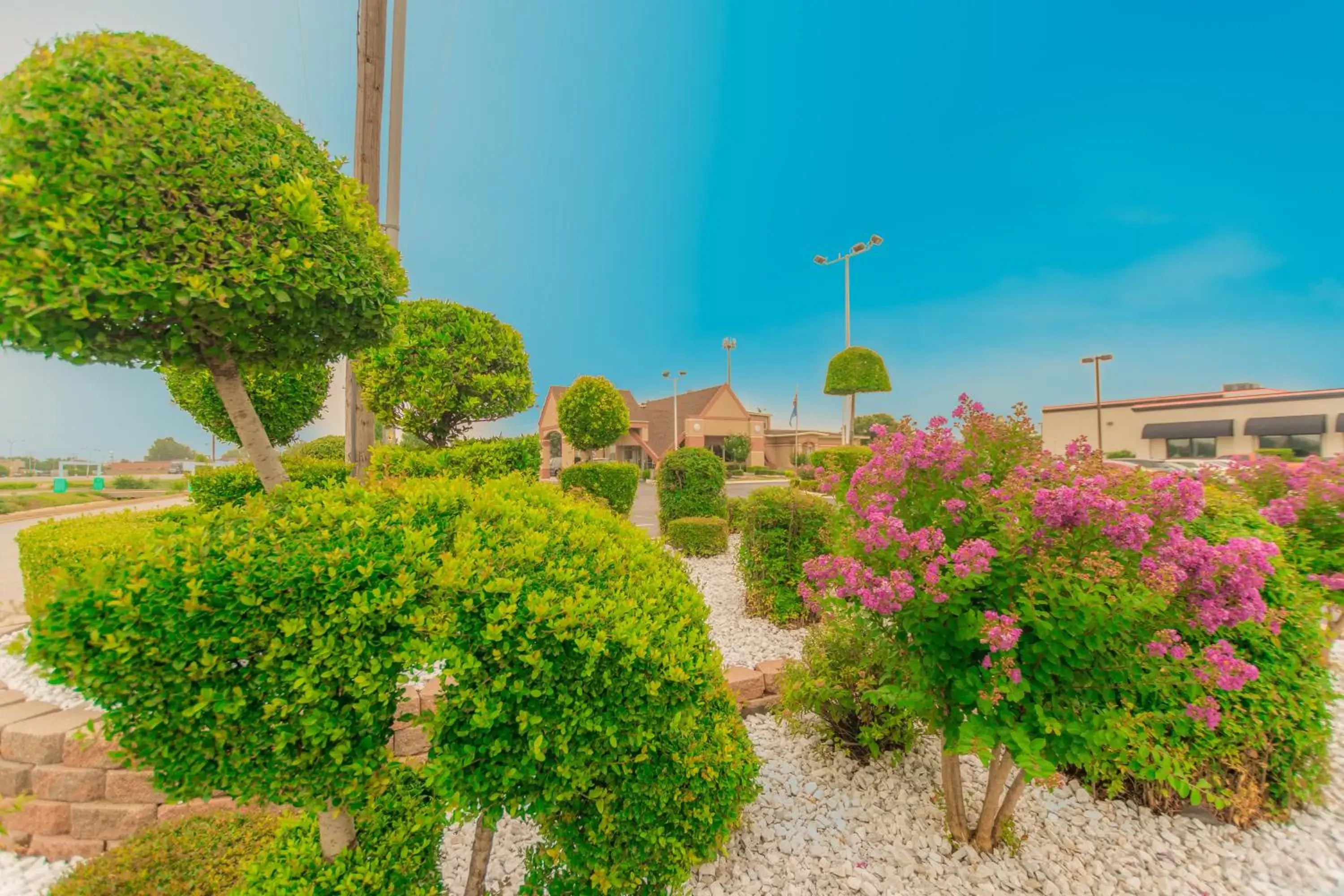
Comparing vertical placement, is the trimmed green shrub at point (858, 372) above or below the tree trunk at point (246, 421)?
above

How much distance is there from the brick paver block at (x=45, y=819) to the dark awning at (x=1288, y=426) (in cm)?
4231

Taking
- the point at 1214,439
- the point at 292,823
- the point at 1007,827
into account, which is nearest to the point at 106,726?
the point at 292,823

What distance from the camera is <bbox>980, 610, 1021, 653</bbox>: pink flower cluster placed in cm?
185

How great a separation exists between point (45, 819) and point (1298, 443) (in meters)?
43.7

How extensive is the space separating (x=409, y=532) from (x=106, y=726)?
3.21ft

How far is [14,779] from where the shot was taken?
2969 millimetres

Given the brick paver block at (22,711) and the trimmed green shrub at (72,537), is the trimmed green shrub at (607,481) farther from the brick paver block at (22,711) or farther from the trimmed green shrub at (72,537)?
the brick paver block at (22,711)

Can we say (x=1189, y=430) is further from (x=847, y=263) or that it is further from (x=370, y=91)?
(x=370, y=91)

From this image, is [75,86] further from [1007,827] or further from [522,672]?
[1007,827]

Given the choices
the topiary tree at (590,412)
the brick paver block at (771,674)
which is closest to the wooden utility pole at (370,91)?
the brick paver block at (771,674)

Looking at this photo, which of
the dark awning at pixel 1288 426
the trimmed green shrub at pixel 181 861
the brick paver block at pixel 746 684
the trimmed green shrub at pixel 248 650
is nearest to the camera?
the trimmed green shrub at pixel 248 650

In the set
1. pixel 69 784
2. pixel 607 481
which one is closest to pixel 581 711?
pixel 69 784

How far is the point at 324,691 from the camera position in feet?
5.42

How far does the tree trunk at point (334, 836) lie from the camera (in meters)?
1.99
